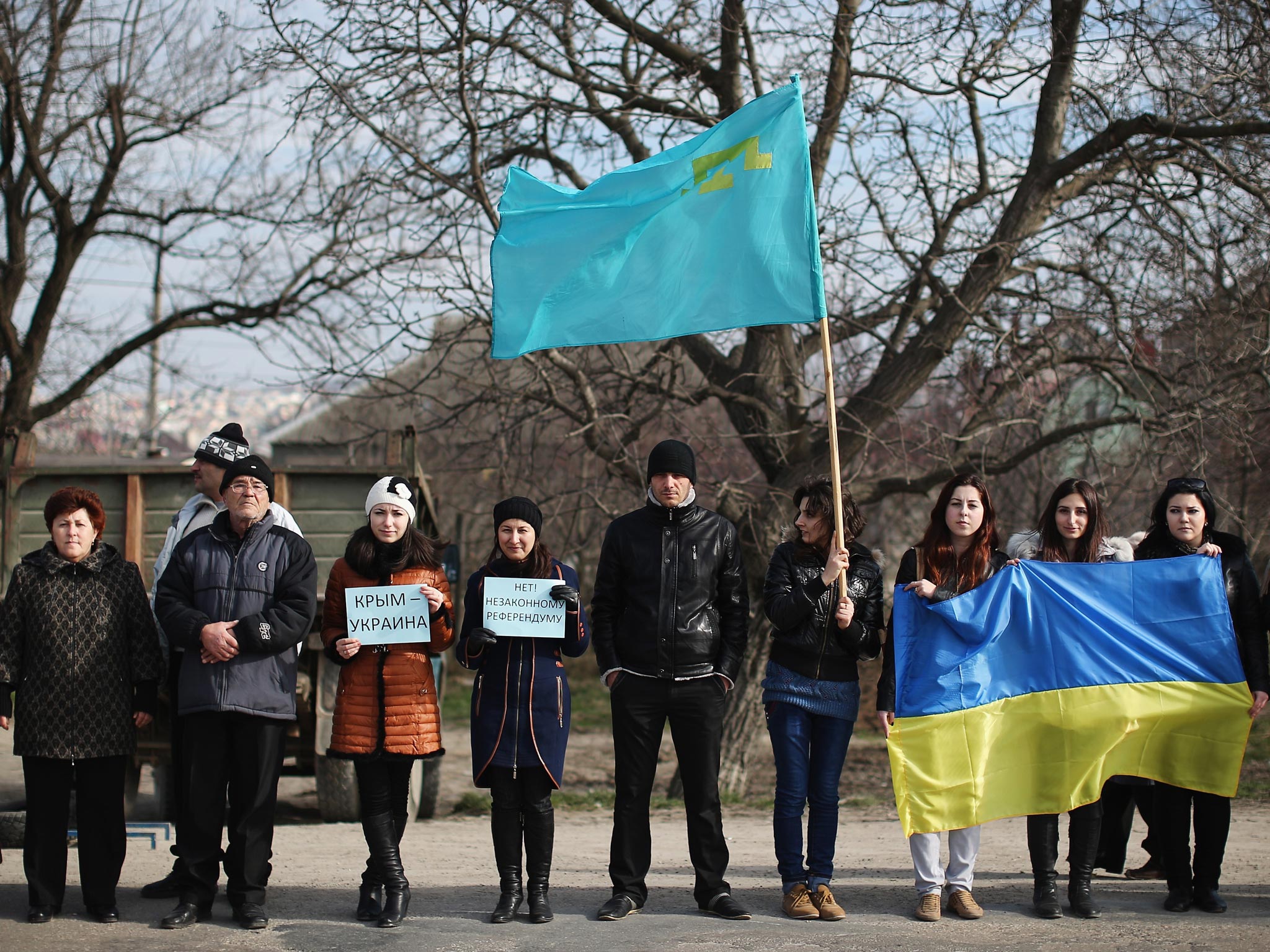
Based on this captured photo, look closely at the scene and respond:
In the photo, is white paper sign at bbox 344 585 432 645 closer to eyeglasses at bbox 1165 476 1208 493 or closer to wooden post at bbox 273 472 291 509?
wooden post at bbox 273 472 291 509

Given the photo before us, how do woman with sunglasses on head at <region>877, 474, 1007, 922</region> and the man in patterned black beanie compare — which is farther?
the man in patterned black beanie

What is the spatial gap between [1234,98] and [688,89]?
402 cm

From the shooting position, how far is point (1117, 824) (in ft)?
20.5

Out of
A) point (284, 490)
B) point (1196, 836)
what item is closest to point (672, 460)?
point (1196, 836)

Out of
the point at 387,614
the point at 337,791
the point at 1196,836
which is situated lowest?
the point at 337,791

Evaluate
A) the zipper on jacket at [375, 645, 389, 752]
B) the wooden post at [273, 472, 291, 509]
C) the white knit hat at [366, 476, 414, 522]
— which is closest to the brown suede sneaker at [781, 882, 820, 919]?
the zipper on jacket at [375, 645, 389, 752]

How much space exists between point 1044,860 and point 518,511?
2.60 m

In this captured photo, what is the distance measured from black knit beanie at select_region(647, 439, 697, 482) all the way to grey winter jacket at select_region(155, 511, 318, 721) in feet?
5.02

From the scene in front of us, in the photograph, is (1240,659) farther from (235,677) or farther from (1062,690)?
(235,677)

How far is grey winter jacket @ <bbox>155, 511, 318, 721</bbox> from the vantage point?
5285mm

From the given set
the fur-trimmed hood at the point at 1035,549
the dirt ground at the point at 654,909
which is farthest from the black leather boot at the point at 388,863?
the fur-trimmed hood at the point at 1035,549

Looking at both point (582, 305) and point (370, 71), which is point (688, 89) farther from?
point (582, 305)

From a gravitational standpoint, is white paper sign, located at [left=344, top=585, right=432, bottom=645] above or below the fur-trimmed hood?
below

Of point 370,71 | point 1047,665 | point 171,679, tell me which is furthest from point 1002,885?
point 370,71
